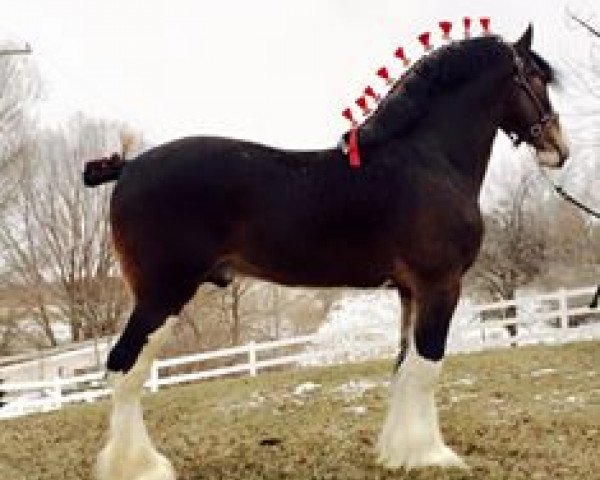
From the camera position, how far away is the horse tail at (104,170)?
5.05 m

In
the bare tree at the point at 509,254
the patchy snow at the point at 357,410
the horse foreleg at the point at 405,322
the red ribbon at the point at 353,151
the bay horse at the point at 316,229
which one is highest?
the red ribbon at the point at 353,151

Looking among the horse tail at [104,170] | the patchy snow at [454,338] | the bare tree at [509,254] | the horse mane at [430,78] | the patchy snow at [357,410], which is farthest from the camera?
the bare tree at [509,254]

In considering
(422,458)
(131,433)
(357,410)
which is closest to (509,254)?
A: (357,410)

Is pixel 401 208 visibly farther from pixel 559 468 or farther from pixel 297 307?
pixel 297 307

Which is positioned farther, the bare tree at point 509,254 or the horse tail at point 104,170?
the bare tree at point 509,254

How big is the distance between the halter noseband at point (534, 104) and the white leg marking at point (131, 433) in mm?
2483

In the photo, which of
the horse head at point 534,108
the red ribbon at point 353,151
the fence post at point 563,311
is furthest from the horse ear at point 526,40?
the fence post at point 563,311

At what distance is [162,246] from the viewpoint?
468cm

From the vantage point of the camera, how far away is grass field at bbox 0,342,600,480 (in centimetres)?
532

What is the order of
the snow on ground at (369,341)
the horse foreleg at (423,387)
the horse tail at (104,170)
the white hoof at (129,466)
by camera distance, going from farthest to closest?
the snow on ground at (369,341) < the horse tail at (104,170) < the horse foreleg at (423,387) < the white hoof at (129,466)

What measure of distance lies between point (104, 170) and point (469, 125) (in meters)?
2.17

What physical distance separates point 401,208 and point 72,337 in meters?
24.8

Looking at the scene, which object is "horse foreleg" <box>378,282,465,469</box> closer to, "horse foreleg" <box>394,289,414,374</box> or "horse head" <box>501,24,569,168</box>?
"horse foreleg" <box>394,289,414,374</box>

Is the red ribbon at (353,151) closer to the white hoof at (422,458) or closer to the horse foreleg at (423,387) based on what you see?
the horse foreleg at (423,387)
